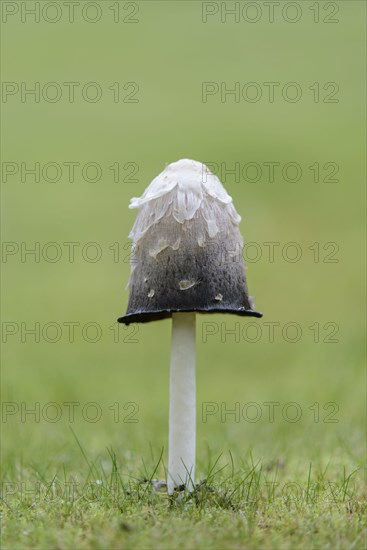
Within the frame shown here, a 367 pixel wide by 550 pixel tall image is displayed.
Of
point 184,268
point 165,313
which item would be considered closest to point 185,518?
point 165,313

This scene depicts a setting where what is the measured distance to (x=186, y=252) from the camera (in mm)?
3752

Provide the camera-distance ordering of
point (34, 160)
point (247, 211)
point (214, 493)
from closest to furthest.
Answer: point (214, 493) → point (247, 211) → point (34, 160)

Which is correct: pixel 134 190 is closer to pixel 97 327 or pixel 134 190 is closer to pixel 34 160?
pixel 34 160

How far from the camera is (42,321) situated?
11.2m

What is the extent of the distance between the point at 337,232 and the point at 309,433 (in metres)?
7.17

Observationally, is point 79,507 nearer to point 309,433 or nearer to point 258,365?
point 309,433

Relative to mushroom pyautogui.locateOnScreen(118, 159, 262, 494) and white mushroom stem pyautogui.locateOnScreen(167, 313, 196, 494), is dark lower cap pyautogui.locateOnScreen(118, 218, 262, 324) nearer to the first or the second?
mushroom pyautogui.locateOnScreen(118, 159, 262, 494)

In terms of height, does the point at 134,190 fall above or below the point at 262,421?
above

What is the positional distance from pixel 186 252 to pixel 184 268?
77mm

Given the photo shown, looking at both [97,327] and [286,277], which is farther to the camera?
[286,277]

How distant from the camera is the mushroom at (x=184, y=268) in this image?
3723 millimetres

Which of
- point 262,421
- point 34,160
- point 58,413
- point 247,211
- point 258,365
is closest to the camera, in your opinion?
point 262,421

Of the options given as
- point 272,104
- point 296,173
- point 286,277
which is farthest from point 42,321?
point 272,104

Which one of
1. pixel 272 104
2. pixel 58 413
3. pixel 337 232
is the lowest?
pixel 58 413
